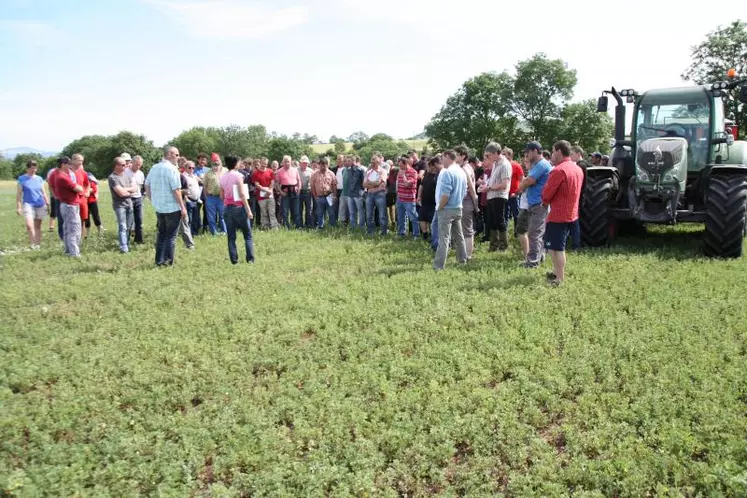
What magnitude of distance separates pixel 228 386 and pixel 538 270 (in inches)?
194

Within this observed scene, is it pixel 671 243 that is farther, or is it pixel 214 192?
pixel 214 192

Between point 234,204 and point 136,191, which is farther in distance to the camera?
point 136,191

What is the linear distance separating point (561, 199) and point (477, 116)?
50.4 meters

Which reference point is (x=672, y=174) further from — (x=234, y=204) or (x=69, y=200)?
(x=69, y=200)

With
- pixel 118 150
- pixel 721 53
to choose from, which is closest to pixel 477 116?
pixel 721 53

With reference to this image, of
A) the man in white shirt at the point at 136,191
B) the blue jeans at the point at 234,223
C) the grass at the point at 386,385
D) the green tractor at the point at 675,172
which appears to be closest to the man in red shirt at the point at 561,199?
the grass at the point at 386,385

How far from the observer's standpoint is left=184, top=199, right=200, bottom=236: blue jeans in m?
12.3

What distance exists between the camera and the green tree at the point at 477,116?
5356cm

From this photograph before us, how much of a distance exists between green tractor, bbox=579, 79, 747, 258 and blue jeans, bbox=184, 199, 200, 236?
852cm

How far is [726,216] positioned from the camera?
7.95 metres

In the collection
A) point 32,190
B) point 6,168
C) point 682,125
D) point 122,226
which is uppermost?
point 6,168

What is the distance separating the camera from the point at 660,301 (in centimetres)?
628

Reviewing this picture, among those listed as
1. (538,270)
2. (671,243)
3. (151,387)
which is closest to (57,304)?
(151,387)

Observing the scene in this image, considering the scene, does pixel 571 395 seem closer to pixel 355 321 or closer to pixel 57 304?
pixel 355 321
